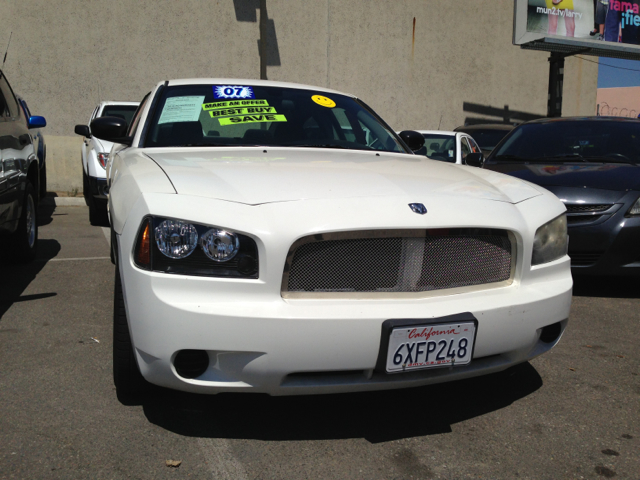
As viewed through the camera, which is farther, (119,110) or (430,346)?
(119,110)

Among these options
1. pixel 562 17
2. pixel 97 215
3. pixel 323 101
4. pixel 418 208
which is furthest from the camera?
pixel 562 17

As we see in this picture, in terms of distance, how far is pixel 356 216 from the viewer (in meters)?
2.24

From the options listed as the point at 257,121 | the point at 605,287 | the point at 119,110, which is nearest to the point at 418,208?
the point at 257,121

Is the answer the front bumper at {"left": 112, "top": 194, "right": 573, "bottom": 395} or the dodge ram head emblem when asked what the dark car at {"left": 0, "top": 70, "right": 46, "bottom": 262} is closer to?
the front bumper at {"left": 112, "top": 194, "right": 573, "bottom": 395}

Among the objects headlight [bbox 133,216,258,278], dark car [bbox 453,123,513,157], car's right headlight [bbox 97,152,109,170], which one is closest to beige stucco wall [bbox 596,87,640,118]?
dark car [bbox 453,123,513,157]

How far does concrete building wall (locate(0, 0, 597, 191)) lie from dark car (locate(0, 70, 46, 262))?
614 cm

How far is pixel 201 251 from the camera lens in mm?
2170

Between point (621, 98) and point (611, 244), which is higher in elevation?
point (621, 98)

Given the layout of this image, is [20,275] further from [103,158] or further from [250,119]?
[103,158]

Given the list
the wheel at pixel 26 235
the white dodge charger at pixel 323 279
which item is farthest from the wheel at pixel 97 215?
the white dodge charger at pixel 323 279

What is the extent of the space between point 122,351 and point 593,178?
3832 millimetres

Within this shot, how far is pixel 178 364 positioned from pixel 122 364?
394mm

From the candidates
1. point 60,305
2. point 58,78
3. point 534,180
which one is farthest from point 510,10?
point 60,305

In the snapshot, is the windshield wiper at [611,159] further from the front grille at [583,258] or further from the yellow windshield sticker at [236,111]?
the yellow windshield sticker at [236,111]
